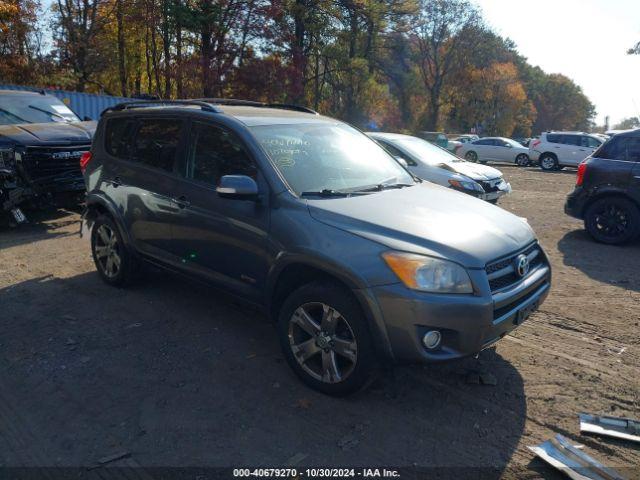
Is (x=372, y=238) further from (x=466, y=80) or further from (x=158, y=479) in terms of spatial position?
(x=466, y=80)

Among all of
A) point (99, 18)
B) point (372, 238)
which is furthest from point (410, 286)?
point (99, 18)

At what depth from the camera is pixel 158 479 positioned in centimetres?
267

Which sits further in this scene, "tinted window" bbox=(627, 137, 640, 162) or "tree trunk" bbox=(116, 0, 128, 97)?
"tree trunk" bbox=(116, 0, 128, 97)

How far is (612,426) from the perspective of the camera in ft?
10.3

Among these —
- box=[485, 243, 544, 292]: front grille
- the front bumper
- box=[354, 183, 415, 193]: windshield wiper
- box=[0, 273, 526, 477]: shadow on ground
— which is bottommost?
box=[0, 273, 526, 477]: shadow on ground

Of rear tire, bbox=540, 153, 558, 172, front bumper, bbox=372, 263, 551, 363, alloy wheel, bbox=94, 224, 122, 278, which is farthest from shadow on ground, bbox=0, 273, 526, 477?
rear tire, bbox=540, 153, 558, 172

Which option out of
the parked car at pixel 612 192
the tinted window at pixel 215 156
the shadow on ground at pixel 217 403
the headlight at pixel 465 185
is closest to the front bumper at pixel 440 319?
the shadow on ground at pixel 217 403

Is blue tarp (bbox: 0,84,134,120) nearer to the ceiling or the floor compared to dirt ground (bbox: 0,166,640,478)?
nearer to the ceiling

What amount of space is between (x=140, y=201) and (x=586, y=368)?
398cm

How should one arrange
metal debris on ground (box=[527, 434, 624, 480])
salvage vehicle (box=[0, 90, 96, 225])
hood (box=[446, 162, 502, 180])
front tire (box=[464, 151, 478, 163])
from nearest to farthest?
metal debris on ground (box=[527, 434, 624, 480]) → salvage vehicle (box=[0, 90, 96, 225]) → hood (box=[446, 162, 502, 180]) → front tire (box=[464, 151, 478, 163])

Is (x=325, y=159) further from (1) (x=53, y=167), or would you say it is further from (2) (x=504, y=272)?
(1) (x=53, y=167)

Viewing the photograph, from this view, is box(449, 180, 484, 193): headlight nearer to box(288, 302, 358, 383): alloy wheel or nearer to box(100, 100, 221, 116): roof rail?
box(100, 100, 221, 116): roof rail

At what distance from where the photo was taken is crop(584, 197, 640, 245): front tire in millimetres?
7484

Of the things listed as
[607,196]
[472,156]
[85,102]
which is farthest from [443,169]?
[472,156]
